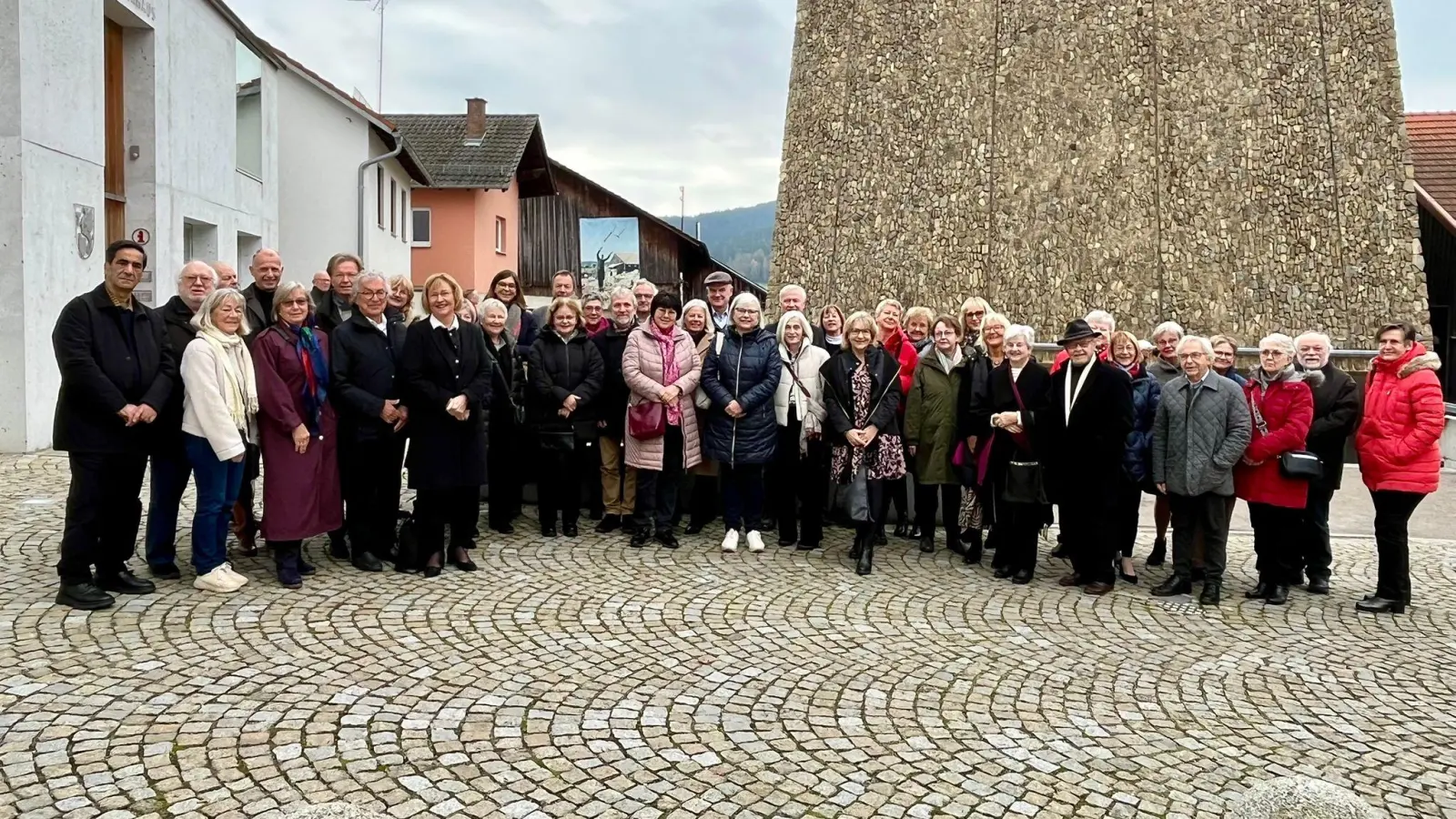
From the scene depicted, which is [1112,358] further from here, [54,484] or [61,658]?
[54,484]

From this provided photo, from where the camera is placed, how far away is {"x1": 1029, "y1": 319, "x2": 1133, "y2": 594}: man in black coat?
21.8 ft

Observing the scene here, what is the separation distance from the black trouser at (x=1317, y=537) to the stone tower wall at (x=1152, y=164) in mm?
8595

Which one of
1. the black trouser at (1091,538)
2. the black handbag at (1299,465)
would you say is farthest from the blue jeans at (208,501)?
the black handbag at (1299,465)

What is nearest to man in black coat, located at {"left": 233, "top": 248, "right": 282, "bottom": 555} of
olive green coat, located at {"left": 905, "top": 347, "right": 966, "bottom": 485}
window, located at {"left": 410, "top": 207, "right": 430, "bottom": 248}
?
olive green coat, located at {"left": 905, "top": 347, "right": 966, "bottom": 485}

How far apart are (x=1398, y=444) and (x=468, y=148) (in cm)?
3249

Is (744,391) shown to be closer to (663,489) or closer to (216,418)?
(663,489)

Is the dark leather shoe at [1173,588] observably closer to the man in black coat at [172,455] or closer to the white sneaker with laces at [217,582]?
the white sneaker with laces at [217,582]

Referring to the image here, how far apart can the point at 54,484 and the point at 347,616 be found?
5165mm

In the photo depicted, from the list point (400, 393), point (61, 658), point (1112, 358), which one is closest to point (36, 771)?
point (61, 658)

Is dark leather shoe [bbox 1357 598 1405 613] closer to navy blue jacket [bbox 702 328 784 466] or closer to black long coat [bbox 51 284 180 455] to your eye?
navy blue jacket [bbox 702 328 784 466]

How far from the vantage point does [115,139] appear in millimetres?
13031

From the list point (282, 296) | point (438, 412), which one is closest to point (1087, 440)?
point (438, 412)

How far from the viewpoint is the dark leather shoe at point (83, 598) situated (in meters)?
5.43

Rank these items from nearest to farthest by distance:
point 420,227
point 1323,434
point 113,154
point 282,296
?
1. point 282,296
2. point 1323,434
3. point 113,154
4. point 420,227
